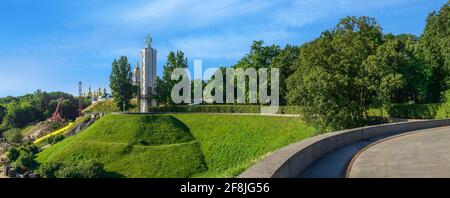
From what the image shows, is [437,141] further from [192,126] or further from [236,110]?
[236,110]

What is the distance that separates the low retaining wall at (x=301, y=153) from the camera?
28.8 feet

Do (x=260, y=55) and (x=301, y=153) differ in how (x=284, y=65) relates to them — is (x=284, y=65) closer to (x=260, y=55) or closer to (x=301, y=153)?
(x=260, y=55)

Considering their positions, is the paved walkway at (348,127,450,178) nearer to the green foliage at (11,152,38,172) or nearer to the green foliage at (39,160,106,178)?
the green foliage at (39,160,106,178)

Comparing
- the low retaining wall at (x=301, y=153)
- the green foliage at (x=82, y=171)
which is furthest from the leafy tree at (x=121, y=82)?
the low retaining wall at (x=301, y=153)

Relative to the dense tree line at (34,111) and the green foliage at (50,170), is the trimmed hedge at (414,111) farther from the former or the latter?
the dense tree line at (34,111)

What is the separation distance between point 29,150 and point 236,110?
34.2 metres

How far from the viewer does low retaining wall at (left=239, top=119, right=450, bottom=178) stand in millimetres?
8770

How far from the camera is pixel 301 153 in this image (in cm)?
1222

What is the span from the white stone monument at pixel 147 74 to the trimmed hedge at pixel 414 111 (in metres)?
47.7

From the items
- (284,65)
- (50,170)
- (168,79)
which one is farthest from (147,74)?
(50,170)

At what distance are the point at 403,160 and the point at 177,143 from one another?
4185 cm

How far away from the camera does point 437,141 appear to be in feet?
69.7

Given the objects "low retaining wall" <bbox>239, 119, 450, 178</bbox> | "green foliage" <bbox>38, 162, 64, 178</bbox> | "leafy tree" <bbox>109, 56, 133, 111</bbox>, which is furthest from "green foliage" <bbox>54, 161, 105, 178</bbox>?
"leafy tree" <bbox>109, 56, 133, 111</bbox>

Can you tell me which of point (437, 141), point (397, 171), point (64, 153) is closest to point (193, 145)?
point (64, 153)
